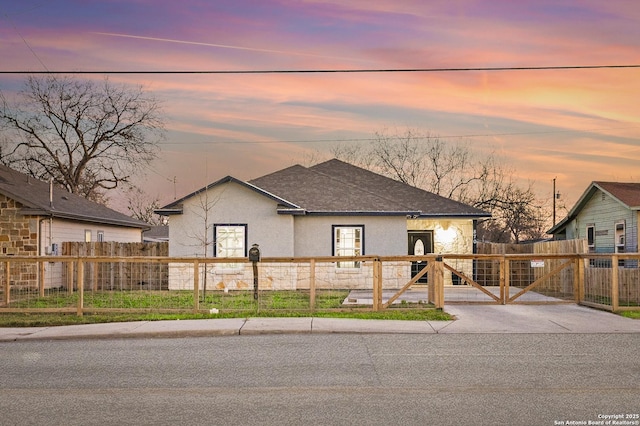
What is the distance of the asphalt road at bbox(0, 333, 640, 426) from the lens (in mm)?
7367

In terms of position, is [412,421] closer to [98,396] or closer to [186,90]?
[98,396]

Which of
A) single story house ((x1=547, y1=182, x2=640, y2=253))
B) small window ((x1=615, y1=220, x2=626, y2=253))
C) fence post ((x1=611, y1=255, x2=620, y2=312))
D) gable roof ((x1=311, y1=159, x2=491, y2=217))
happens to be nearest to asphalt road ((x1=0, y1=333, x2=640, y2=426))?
fence post ((x1=611, y1=255, x2=620, y2=312))

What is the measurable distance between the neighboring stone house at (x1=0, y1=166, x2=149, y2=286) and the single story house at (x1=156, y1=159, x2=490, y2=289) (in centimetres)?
481

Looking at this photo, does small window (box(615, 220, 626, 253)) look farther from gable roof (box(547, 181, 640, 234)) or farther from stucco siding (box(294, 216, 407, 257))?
stucco siding (box(294, 216, 407, 257))

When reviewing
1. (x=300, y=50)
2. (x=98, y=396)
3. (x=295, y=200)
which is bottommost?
(x=98, y=396)

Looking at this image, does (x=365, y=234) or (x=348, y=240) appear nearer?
(x=365, y=234)

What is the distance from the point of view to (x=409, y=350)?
458 inches

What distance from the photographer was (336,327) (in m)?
14.3

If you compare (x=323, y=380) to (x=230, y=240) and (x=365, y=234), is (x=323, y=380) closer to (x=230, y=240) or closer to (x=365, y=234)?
(x=230, y=240)

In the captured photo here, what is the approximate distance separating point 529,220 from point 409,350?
48.0 metres

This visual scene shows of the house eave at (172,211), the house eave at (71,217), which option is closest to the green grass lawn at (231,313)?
the house eave at (172,211)

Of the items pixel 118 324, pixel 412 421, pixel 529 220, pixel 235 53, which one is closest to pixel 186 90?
pixel 235 53

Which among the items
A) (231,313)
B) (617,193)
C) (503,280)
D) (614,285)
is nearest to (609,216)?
(617,193)

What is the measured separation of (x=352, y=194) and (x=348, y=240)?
2.51 m
